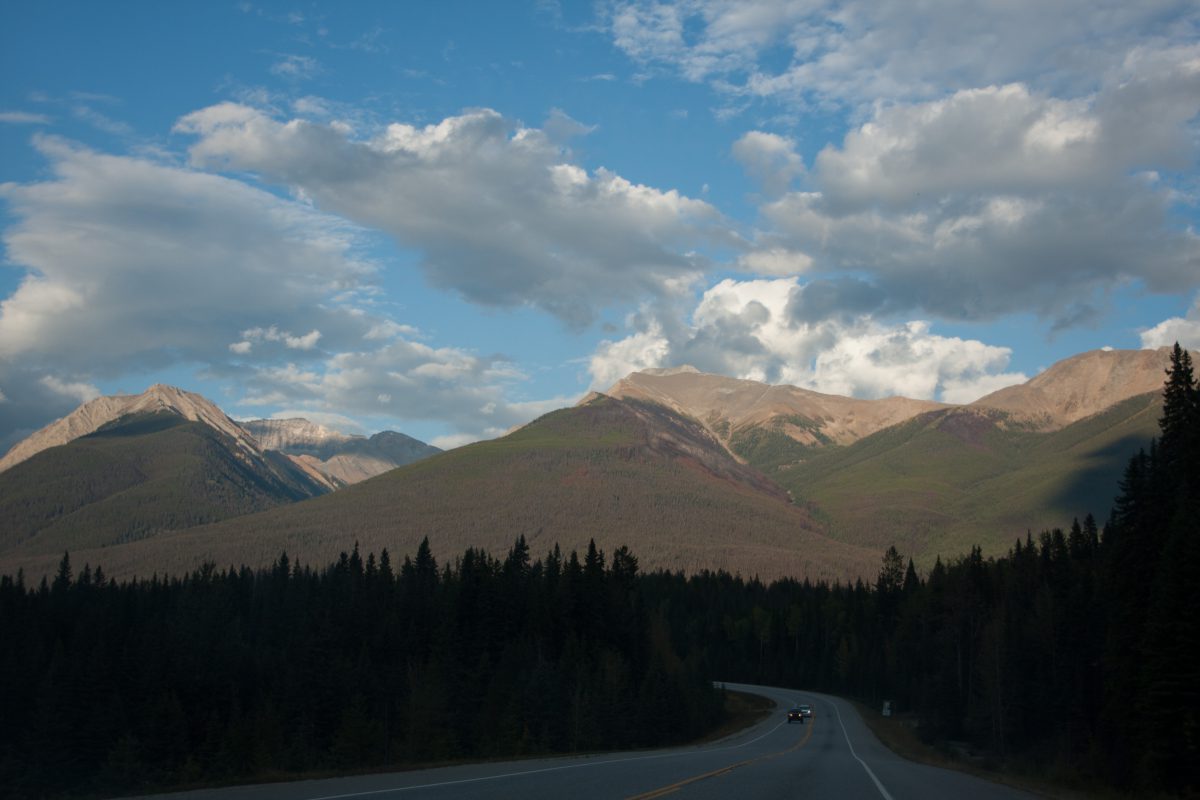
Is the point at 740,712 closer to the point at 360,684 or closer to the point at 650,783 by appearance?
the point at 360,684

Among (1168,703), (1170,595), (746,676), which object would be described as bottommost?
(746,676)

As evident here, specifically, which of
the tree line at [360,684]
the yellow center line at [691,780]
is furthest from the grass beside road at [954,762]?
the tree line at [360,684]

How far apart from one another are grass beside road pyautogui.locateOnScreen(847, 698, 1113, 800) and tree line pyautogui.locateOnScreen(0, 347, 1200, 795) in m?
2.74

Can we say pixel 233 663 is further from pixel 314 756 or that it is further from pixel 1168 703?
pixel 1168 703

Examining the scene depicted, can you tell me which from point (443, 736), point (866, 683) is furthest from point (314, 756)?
point (866, 683)

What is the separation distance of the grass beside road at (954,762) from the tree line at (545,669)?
274cm

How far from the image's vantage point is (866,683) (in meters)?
124

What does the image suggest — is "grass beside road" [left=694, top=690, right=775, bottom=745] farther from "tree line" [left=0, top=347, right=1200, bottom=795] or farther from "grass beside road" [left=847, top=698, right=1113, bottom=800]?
"grass beside road" [left=847, top=698, right=1113, bottom=800]

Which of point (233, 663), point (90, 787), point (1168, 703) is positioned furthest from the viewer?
point (233, 663)

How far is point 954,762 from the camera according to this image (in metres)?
46.1

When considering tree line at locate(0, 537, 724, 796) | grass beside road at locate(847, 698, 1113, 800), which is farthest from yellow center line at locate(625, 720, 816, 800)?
tree line at locate(0, 537, 724, 796)

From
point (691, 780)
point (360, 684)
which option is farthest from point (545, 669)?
point (691, 780)

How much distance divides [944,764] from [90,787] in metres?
50.5

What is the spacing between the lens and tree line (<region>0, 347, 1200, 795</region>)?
4184 cm
